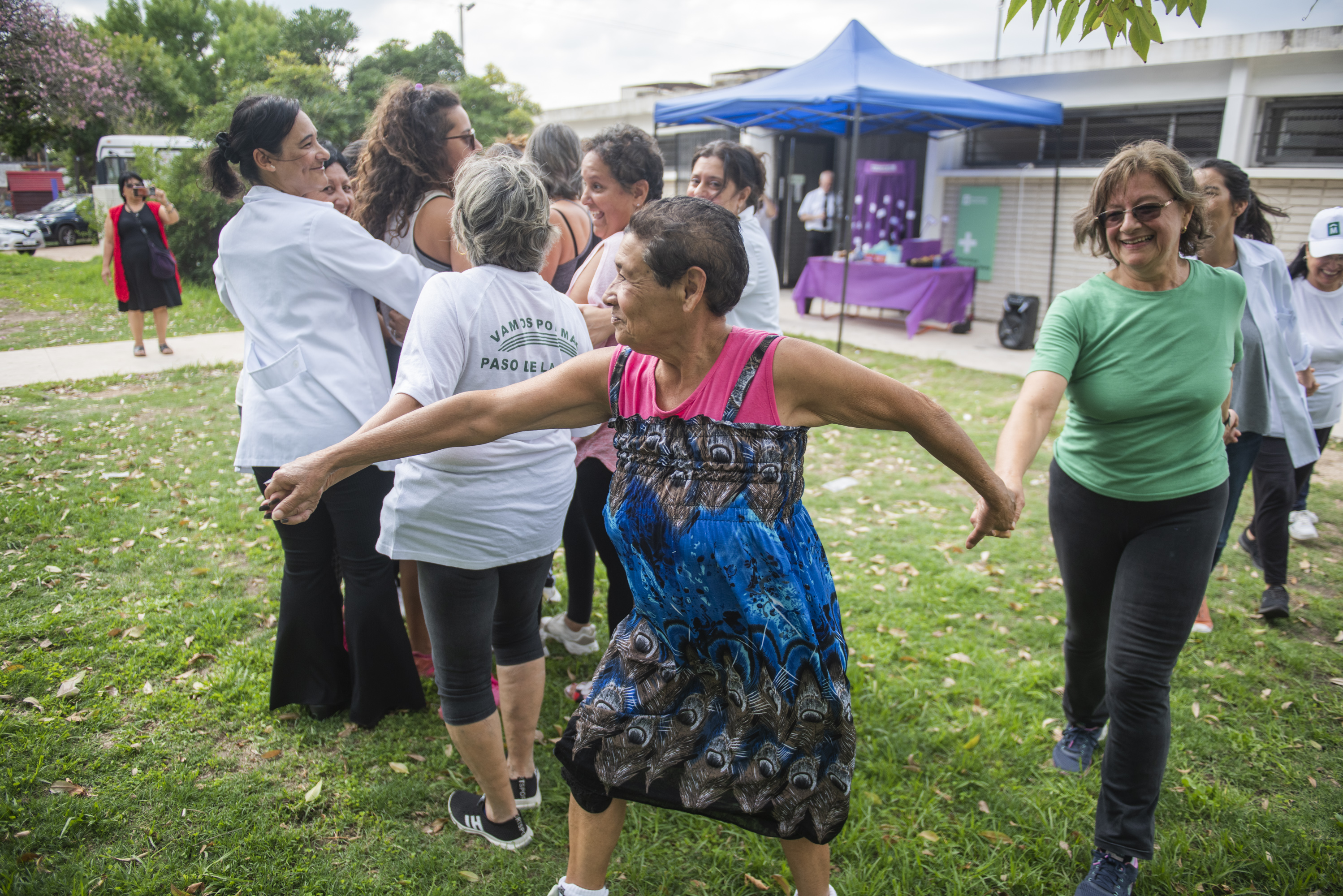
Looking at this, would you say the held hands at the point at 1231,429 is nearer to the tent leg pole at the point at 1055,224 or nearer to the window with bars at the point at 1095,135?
the tent leg pole at the point at 1055,224

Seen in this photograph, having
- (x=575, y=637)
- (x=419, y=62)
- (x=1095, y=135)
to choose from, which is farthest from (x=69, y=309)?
(x=419, y=62)

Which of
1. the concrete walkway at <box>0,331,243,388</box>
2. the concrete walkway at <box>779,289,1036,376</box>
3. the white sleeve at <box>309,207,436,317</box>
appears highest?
the white sleeve at <box>309,207,436,317</box>

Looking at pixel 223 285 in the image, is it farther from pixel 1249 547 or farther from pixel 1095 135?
pixel 1095 135

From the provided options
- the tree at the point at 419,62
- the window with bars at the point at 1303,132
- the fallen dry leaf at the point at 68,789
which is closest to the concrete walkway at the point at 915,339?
the window with bars at the point at 1303,132

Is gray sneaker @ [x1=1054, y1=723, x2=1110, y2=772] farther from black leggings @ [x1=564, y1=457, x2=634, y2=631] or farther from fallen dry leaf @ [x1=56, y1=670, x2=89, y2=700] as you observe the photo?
fallen dry leaf @ [x1=56, y1=670, x2=89, y2=700]

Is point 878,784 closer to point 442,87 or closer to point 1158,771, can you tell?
point 1158,771

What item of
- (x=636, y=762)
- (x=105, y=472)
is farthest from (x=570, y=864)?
(x=105, y=472)

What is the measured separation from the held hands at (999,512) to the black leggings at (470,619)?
1.32m

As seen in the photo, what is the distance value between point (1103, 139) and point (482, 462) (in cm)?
1377

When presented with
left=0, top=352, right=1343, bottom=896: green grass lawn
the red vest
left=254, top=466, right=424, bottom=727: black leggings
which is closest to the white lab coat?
left=254, top=466, right=424, bottom=727: black leggings

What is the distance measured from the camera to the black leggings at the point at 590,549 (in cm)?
328

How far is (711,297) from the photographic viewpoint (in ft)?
6.14

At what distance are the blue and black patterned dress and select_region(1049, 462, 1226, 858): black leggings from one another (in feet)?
3.40

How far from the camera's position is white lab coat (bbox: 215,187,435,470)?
2.79 metres
